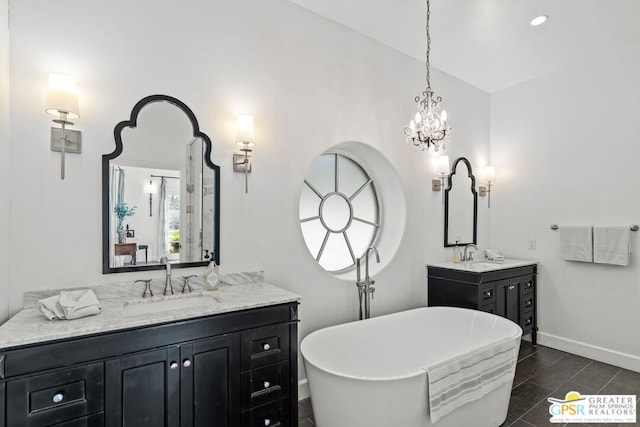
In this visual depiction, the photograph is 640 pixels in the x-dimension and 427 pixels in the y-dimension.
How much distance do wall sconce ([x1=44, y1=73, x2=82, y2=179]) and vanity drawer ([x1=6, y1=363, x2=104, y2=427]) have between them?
1.04 m

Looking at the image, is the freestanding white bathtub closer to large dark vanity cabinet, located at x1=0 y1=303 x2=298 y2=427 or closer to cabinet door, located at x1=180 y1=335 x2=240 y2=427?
large dark vanity cabinet, located at x1=0 y1=303 x2=298 y2=427

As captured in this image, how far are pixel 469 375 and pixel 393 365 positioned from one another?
75 cm

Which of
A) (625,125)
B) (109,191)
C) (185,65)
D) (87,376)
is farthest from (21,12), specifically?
(625,125)

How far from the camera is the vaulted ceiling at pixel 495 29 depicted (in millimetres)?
2699

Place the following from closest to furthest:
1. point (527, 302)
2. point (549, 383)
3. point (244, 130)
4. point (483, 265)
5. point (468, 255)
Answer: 1. point (244, 130)
2. point (549, 383)
3. point (483, 265)
4. point (527, 302)
5. point (468, 255)

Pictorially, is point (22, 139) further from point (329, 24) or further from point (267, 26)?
point (329, 24)

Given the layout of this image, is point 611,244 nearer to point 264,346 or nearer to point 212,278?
point 264,346

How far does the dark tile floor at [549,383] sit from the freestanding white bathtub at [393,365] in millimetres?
290

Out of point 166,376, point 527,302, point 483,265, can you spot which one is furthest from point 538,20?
point 166,376

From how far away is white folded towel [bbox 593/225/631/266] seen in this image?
3.25m

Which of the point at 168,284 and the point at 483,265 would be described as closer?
the point at 168,284

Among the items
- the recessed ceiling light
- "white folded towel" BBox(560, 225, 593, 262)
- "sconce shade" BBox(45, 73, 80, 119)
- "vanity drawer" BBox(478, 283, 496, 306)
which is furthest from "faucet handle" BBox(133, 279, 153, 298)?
"white folded towel" BBox(560, 225, 593, 262)

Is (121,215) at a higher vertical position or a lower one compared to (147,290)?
higher

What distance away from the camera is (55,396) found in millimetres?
1432
